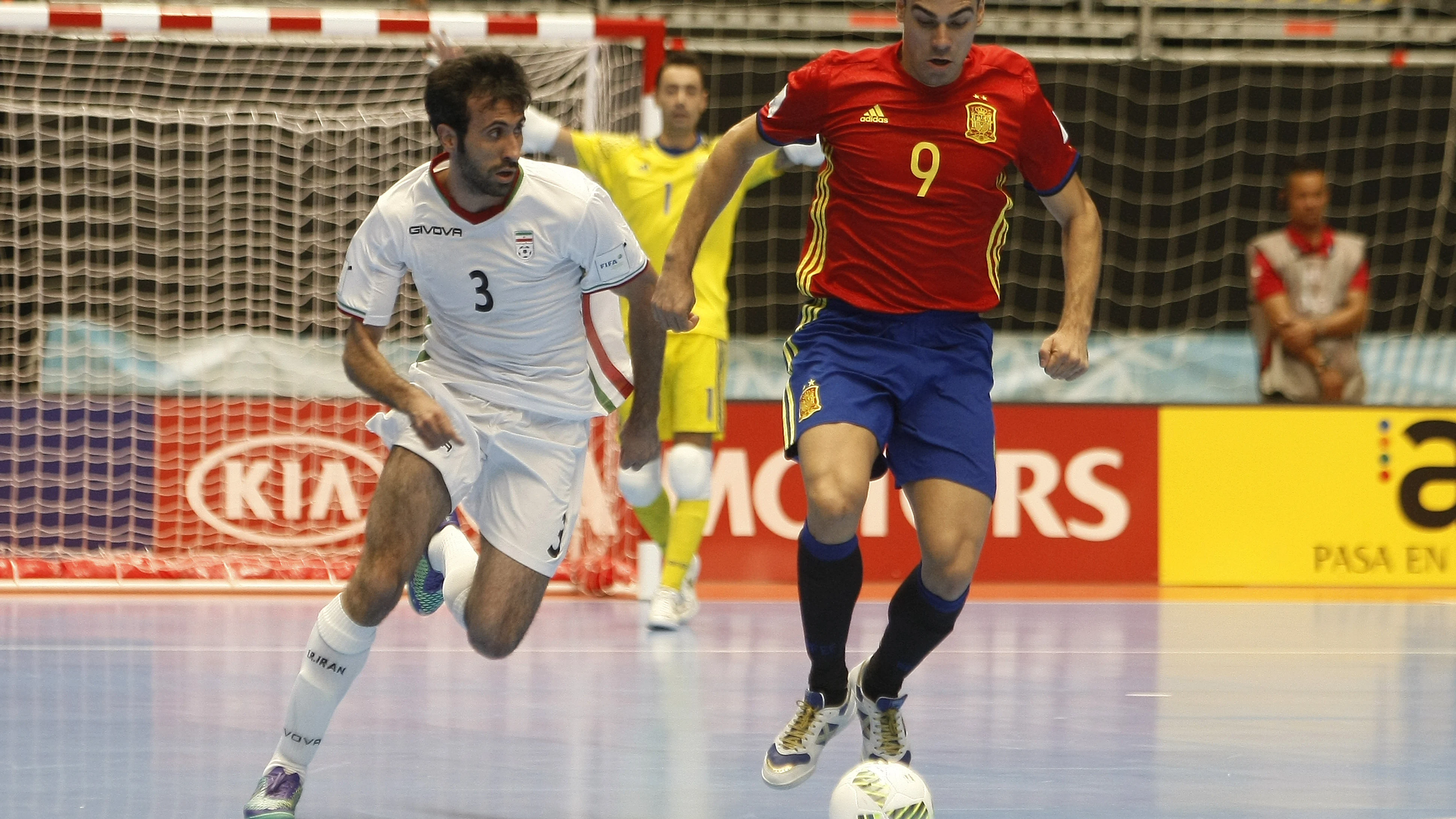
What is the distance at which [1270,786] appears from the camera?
444 cm

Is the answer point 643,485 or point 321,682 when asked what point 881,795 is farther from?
point 643,485

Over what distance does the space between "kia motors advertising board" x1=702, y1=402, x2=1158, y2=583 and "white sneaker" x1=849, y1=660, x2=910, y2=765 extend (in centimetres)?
480

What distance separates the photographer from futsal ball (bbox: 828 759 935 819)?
12.2ft

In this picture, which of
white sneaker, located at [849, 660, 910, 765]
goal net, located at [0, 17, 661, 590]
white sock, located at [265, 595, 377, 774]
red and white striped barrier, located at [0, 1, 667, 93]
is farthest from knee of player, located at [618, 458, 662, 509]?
white sock, located at [265, 595, 377, 774]

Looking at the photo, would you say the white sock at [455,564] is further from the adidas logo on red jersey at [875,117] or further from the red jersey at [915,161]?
the adidas logo on red jersey at [875,117]

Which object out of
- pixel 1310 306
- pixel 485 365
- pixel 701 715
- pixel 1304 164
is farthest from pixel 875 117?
pixel 1304 164

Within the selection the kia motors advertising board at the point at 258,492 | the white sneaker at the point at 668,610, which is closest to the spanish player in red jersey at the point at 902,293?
the white sneaker at the point at 668,610

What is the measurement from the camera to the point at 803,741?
13.8 ft

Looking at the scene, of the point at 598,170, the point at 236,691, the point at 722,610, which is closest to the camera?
the point at 236,691

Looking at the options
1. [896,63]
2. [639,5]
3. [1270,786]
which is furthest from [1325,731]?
[639,5]

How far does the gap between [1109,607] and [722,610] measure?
192 centimetres

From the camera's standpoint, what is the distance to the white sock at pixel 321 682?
3928mm

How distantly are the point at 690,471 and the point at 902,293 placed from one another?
321 centimetres

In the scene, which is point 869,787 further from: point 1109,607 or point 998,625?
point 1109,607
